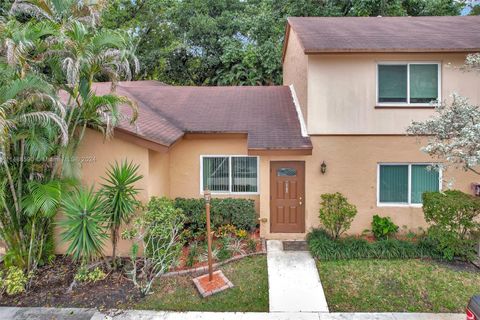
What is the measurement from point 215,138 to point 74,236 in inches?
205

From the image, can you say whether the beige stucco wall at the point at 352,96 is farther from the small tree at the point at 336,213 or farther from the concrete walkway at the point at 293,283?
the concrete walkway at the point at 293,283

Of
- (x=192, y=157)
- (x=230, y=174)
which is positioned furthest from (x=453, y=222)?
Result: (x=192, y=157)

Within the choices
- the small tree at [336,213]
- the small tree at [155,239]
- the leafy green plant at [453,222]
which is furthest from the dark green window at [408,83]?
the small tree at [155,239]

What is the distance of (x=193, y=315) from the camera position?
20.4 ft

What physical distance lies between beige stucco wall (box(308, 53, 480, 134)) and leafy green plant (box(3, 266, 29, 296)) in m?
8.38

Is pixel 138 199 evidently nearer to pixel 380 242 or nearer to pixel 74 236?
pixel 74 236

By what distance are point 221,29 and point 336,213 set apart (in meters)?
20.0

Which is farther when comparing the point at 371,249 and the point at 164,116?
the point at 164,116

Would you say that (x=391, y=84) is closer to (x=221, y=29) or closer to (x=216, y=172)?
(x=216, y=172)

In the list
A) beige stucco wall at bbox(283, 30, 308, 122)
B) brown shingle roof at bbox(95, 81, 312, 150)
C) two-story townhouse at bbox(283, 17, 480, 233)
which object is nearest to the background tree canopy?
beige stucco wall at bbox(283, 30, 308, 122)

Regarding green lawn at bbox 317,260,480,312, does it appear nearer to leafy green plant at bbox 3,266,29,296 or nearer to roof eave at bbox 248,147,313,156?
roof eave at bbox 248,147,313,156

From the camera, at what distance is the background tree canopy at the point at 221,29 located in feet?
→ 69.3

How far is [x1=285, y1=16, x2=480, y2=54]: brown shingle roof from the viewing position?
8.99m

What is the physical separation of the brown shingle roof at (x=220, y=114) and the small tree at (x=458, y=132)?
3.25 metres
